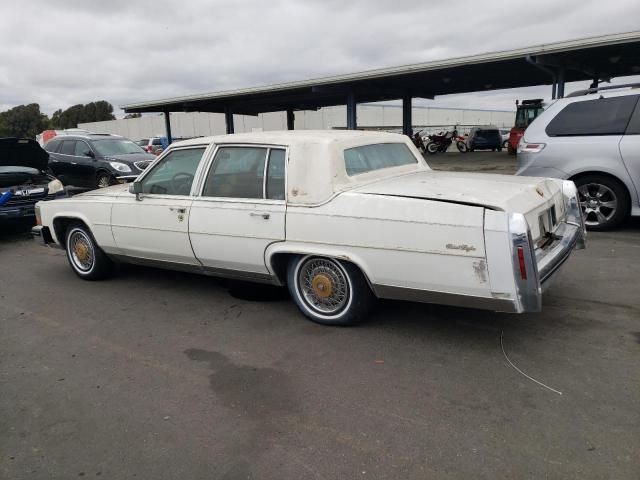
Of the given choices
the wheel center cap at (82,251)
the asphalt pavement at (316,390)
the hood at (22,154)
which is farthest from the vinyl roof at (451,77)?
the wheel center cap at (82,251)

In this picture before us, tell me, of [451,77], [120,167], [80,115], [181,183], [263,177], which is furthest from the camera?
[80,115]

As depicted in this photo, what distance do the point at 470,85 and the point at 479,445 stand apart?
25.0 metres

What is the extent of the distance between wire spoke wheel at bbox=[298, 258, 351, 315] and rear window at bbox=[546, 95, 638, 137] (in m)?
4.67

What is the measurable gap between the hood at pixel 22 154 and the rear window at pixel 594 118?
8.44 metres

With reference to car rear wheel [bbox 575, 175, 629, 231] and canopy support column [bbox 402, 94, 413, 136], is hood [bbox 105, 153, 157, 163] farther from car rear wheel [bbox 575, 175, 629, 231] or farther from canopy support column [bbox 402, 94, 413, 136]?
canopy support column [bbox 402, 94, 413, 136]

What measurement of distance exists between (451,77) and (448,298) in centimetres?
1915

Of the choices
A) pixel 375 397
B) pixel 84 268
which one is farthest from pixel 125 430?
pixel 84 268

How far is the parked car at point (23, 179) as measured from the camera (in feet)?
26.6

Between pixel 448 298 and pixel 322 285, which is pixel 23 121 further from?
pixel 448 298

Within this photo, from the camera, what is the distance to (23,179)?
8789mm

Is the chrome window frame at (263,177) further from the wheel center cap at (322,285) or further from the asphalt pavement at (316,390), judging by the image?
the asphalt pavement at (316,390)

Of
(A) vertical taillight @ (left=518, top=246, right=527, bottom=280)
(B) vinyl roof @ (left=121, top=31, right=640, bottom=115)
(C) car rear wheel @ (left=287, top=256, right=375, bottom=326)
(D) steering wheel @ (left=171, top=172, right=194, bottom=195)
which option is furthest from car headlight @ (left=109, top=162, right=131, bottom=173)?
(A) vertical taillight @ (left=518, top=246, right=527, bottom=280)

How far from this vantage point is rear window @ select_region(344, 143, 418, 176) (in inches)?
162

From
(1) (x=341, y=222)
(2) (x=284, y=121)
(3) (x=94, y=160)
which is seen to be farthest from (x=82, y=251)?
(2) (x=284, y=121)
